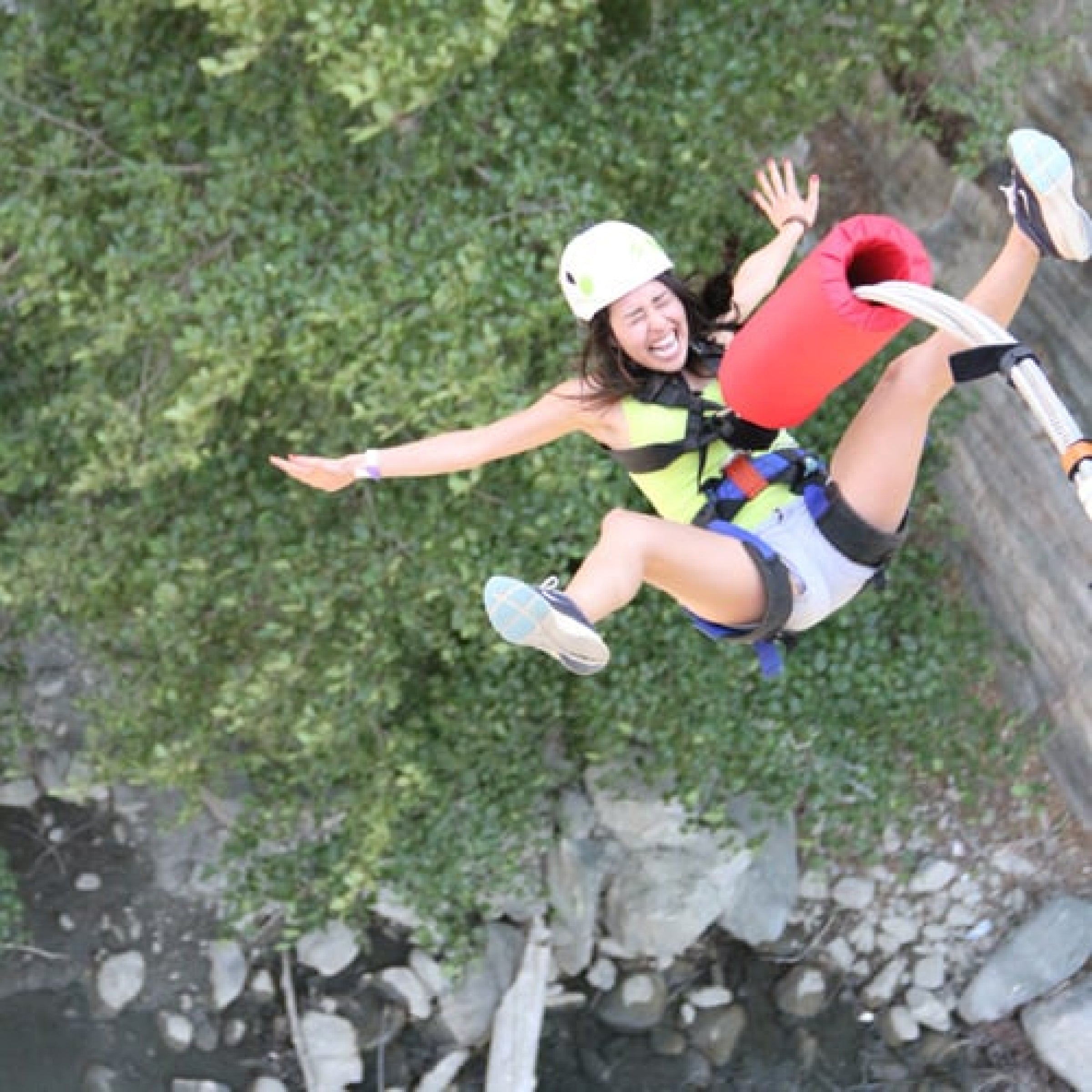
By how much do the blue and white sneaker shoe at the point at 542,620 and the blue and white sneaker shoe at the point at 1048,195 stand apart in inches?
45.5

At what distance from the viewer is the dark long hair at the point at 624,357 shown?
140 inches

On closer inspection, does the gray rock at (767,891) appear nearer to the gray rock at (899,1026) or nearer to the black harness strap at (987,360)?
the gray rock at (899,1026)

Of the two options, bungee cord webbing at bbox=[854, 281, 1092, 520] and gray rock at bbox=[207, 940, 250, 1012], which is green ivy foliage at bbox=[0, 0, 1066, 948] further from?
bungee cord webbing at bbox=[854, 281, 1092, 520]

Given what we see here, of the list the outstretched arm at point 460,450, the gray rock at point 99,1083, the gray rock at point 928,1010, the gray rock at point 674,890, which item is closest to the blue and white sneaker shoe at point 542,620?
the outstretched arm at point 460,450

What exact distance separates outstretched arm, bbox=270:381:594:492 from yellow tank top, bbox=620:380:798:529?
13cm

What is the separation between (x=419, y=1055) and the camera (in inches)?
319

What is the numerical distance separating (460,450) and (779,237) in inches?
39.4

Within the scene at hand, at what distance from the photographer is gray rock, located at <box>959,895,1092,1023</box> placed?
25.4 ft

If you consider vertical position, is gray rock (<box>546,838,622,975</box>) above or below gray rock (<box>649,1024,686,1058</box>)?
above

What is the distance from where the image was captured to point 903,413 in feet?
11.2

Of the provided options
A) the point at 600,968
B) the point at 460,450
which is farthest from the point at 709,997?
the point at 460,450

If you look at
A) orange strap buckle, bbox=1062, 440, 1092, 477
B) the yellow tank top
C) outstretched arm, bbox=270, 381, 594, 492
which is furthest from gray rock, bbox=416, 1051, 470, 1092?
orange strap buckle, bbox=1062, 440, 1092, 477

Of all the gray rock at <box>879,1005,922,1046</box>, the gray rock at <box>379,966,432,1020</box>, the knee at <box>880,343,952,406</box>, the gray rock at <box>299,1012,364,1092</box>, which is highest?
the knee at <box>880,343,952,406</box>

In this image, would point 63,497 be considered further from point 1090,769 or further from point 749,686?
point 1090,769
